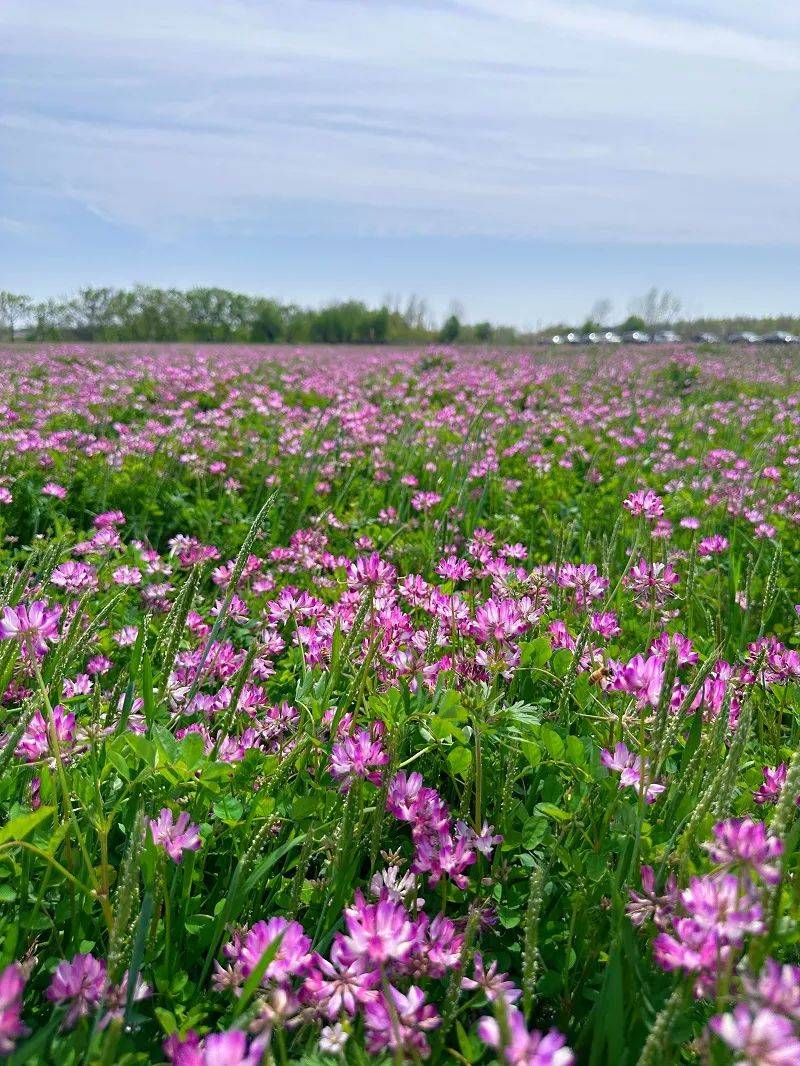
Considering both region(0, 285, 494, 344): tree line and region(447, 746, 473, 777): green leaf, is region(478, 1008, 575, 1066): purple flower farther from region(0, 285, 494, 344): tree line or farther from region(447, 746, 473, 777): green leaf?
region(0, 285, 494, 344): tree line

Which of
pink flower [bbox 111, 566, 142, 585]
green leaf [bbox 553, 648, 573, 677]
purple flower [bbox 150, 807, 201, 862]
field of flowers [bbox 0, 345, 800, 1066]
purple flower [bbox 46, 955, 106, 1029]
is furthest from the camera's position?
pink flower [bbox 111, 566, 142, 585]

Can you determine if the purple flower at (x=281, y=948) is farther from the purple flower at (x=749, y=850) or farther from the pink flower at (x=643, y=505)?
the pink flower at (x=643, y=505)

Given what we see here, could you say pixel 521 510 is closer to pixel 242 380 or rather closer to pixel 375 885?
pixel 375 885

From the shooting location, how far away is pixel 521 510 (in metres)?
5.60

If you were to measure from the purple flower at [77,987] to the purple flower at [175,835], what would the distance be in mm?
273

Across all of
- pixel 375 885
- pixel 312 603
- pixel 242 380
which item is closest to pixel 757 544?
pixel 312 603

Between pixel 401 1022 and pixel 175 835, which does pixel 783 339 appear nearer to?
pixel 175 835

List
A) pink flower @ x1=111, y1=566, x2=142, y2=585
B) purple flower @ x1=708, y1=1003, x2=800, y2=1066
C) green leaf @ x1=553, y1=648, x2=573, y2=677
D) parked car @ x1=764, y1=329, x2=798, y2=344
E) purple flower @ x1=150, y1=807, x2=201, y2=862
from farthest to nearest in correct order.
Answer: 1. parked car @ x1=764, y1=329, x2=798, y2=344
2. pink flower @ x1=111, y1=566, x2=142, y2=585
3. green leaf @ x1=553, y1=648, x2=573, y2=677
4. purple flower @ x1=150, y1=807, x2=201, y2=862
5. purple flower @ x1=708, y1=1003, x2=800, y2=1066

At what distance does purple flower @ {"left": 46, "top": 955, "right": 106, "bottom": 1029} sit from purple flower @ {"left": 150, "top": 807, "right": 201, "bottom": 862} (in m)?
0.27

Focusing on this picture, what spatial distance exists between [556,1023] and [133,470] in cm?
492

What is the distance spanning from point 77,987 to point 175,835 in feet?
1.16

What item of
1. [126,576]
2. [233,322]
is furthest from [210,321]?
[126,576]

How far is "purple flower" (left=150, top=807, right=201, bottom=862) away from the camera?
1.64m

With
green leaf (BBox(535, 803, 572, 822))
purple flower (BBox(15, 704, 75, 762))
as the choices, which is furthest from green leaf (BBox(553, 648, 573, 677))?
purple flower (BBox(15, 704, 75, 762))
